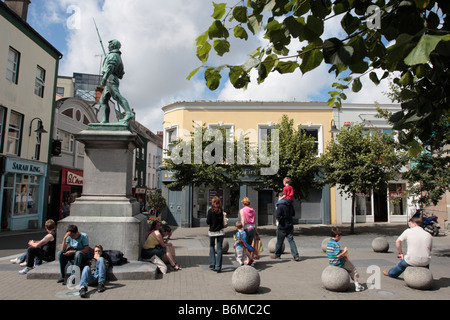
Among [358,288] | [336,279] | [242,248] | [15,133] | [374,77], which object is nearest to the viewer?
[374,77]

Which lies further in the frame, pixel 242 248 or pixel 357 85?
pixel 242 248

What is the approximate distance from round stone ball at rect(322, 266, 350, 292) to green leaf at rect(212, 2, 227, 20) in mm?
4697

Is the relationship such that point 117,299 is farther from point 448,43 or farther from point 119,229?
point 448,43

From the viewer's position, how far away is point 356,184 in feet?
51.0

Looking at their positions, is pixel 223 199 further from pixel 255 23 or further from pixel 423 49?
pixel 423 49

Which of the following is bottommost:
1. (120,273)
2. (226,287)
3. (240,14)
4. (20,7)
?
(226,287)

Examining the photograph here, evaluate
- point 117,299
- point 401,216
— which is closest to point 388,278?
point 117,299

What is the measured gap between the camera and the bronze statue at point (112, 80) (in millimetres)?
8078

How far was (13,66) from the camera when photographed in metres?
18.3

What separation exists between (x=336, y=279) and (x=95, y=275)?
417 centimetres

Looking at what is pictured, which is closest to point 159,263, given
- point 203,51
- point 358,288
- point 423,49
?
point 358,288

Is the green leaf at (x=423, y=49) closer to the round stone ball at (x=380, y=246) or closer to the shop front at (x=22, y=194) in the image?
the round stone ball at (x=380, y=246)

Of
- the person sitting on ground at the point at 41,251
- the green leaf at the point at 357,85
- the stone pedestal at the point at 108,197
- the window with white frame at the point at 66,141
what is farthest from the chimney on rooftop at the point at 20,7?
the green leaf at the point at 357,85

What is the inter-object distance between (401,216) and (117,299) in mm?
23378
